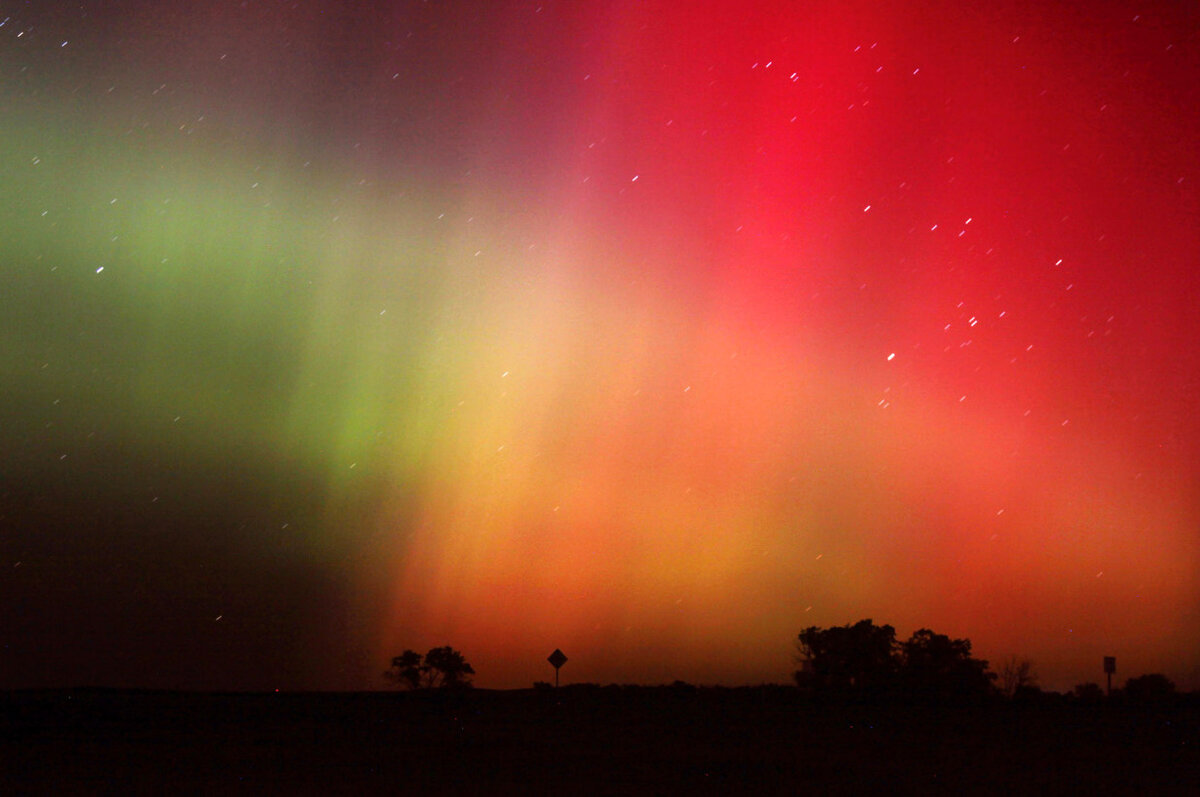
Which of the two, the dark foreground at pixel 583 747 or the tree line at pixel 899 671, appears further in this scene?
the tree line at pixel 899 671

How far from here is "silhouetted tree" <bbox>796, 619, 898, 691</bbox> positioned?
167ft

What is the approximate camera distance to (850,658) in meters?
52.3

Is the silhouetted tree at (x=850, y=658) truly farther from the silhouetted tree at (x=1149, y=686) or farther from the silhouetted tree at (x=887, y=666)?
the silhouetted tree at (x=1149, y=686)

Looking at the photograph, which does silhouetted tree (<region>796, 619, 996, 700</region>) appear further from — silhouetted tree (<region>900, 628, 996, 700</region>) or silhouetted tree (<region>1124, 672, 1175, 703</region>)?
silhouetted tree (<region>1124, 672, 1175, 703</region>)

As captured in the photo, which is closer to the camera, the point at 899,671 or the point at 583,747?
the point at 583,747

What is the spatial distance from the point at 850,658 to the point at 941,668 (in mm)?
4621

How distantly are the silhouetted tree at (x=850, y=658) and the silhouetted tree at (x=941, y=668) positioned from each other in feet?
3.00

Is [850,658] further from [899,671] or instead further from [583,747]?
[583,747]

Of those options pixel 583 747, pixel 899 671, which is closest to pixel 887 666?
pixel 899 671

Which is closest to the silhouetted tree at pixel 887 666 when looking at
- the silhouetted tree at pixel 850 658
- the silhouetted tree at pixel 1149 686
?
the silhouetted tree at pixel 850 658

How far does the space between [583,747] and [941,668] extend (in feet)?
103

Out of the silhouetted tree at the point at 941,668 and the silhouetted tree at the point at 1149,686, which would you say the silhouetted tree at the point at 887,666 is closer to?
the silhouetted tree at the point at 941,668

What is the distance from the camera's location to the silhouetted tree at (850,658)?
51.0 metres

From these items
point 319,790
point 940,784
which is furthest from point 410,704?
point 940,784
